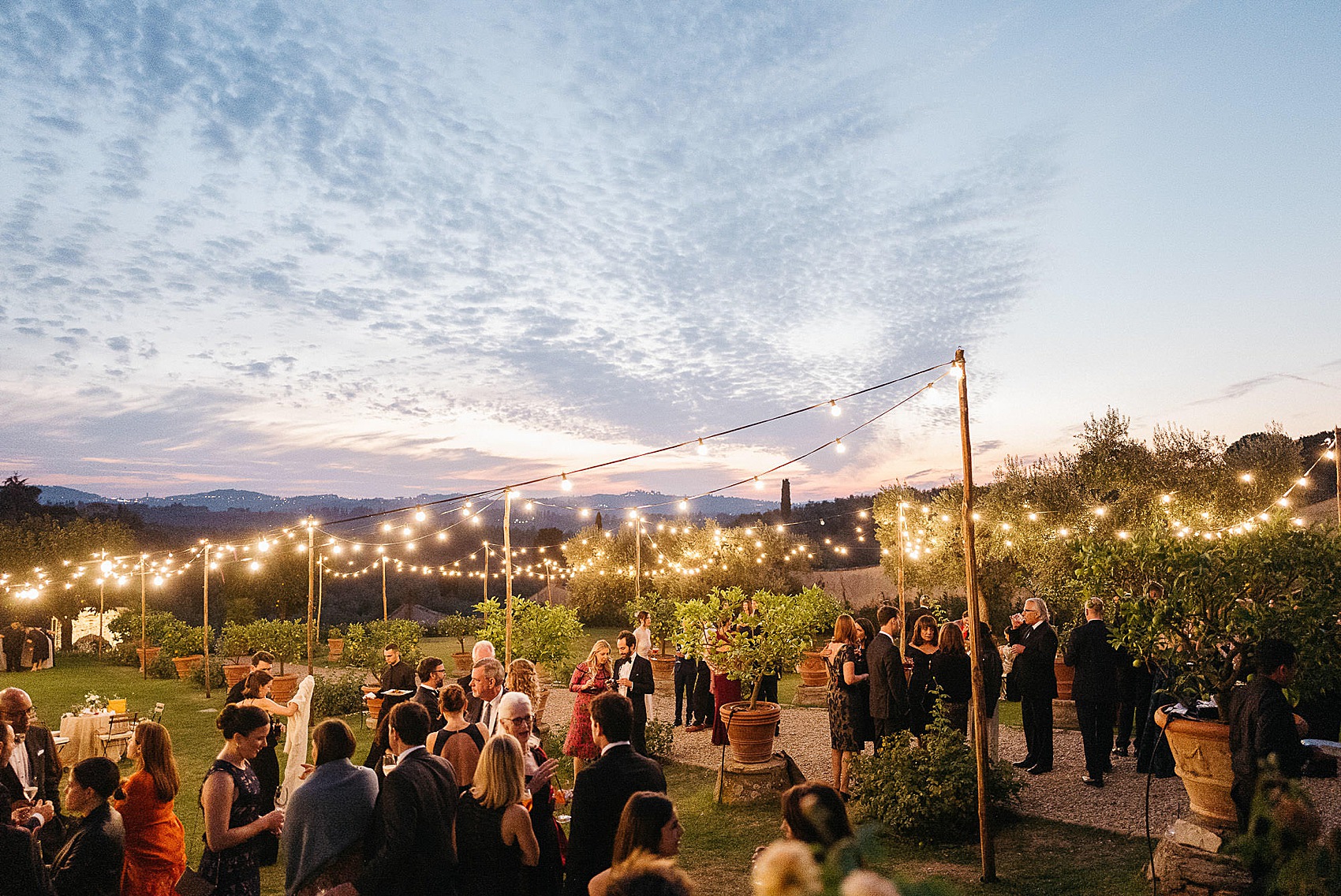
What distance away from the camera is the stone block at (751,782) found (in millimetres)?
7547

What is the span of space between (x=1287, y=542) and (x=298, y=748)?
26.0 feet

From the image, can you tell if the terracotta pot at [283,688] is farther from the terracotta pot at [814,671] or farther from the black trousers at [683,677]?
the terracotta pot at [814,671]

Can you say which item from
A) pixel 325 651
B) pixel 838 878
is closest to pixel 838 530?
pixel 325 651

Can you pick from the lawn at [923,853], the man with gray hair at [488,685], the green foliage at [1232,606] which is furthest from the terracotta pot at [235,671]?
the green foliage at [1232,606]

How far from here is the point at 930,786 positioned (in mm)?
6336

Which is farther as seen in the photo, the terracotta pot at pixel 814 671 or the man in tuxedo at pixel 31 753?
the terracotta pot at pixel 814 671

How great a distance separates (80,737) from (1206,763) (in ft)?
39.6

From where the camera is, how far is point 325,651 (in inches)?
1062

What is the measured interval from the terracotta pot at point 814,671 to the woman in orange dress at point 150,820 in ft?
42.4

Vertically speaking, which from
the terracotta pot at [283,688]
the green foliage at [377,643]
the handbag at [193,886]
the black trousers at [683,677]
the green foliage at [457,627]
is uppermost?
the handbag at [193,886]

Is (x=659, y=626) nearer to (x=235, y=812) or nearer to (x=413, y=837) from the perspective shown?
(x=235, y=812)

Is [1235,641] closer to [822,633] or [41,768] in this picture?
[41,768]

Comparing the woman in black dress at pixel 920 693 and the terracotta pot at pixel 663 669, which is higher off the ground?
the woman in black dress at pixel 920 693

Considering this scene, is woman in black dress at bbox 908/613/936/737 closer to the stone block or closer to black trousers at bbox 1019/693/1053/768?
black trousers at bbox 1019/693/1053/768
